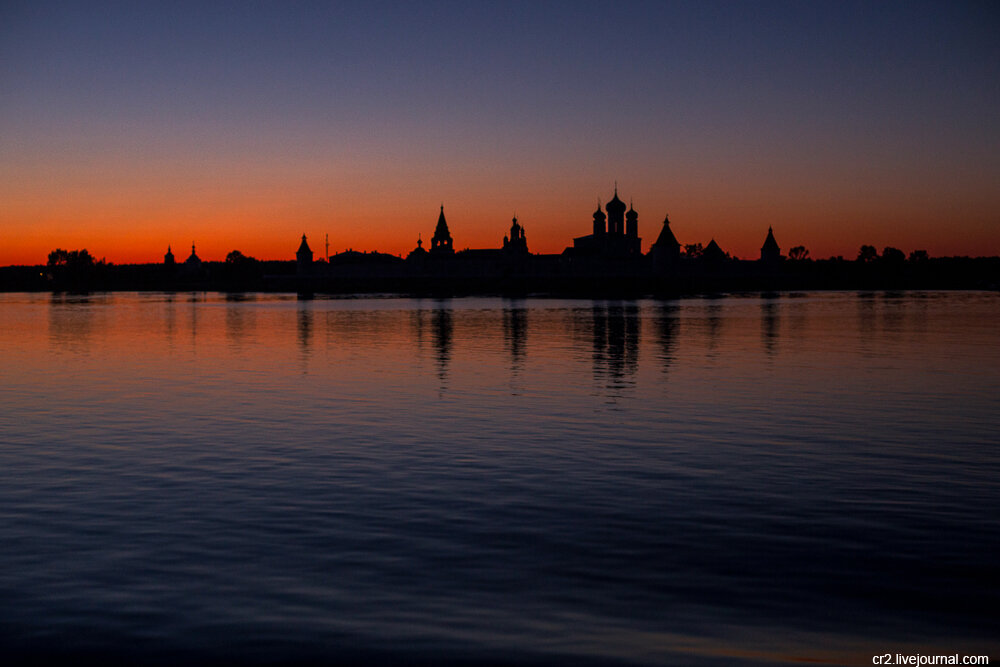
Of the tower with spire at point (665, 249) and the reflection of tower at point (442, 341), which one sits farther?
the tower with spire at point (665, 249)

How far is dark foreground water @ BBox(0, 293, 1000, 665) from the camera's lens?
7641 millimetres

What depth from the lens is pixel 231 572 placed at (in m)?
9.15

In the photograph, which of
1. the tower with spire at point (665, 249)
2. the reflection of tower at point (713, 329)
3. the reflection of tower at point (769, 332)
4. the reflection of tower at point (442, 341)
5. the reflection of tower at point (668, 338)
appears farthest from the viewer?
the tower with spire at point (665, 249)

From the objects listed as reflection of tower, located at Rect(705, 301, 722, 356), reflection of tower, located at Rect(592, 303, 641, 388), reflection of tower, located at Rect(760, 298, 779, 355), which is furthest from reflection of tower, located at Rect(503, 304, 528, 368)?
reflection of tower, located at Rect(760, 298, 779, 355)

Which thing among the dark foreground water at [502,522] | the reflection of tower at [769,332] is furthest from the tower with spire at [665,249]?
the dark foreground water at [502,522]

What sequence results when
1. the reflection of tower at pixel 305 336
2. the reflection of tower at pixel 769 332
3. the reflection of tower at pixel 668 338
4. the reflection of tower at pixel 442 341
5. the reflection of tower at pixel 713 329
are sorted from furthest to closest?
the reflection of tower at pixel 713 329, the reflection of tower at pixel 769 332, the reflection of tower at pixel 305 336, the reflection of tower at pixel 668 338, the reflection of tower at pixel 442 341

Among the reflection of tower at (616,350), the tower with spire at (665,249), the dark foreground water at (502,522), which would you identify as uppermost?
the tower with spire at (665,249)

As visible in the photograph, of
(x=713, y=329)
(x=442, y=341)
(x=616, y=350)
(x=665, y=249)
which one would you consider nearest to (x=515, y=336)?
(x=442, y=341)

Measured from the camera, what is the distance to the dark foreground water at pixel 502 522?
301 inches

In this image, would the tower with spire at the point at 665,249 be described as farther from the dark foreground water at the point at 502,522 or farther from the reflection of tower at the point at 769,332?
the dark foreground water at the point at 502,522

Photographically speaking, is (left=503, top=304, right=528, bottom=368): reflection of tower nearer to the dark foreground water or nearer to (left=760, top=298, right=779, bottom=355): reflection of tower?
the dark foreground water

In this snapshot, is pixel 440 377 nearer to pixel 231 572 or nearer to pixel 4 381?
pixel 4 381

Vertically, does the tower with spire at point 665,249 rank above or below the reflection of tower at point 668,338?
above

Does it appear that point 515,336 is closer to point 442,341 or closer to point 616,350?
point 442,341
